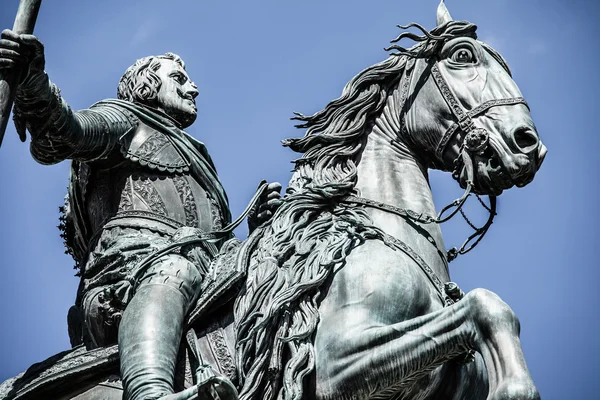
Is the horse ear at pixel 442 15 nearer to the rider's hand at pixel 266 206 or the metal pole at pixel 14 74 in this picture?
the rider's hand at pixel 266 206

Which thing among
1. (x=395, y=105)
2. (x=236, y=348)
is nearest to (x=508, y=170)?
(x=395, y=105)

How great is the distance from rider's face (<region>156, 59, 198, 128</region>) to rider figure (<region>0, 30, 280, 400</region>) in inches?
0.4

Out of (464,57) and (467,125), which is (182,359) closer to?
(467,125)

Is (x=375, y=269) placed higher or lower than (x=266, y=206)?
lower

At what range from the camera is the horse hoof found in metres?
10.1

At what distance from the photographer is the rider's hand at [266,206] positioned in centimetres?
1216

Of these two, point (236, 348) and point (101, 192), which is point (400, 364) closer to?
point (236, 348)

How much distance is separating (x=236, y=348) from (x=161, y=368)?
0.53m

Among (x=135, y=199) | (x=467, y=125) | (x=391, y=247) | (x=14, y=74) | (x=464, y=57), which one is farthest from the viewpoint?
(x=135, y=199)

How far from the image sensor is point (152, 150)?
13500mm

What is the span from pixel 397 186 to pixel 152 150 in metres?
2.40

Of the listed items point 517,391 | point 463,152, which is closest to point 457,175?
point 463,152

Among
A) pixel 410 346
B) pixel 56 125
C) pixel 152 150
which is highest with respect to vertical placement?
pixel 56 125

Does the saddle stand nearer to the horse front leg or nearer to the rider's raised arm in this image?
the horse front leg
